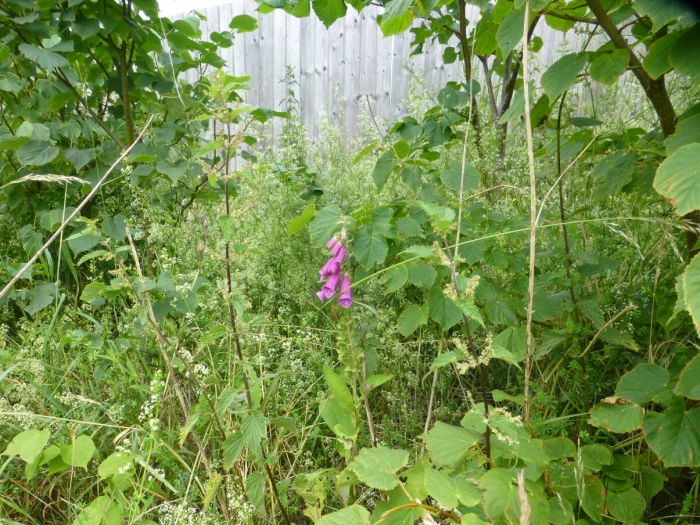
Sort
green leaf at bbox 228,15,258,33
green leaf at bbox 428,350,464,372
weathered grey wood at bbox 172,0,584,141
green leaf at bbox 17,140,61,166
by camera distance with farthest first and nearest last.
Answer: weathered grey wood at bbox 172,0,584,141 < green leaf at bbox 228,15,258,33 < green leaf at bbox 17,140,61,166 < green leaf at bbox 428,350,464,372

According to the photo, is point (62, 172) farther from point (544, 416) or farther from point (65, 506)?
point (544, 416)

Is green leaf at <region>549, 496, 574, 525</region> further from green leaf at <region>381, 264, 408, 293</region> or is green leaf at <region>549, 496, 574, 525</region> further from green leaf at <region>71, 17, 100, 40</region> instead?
green leaf at <region>71, 17, 100, 40</region>

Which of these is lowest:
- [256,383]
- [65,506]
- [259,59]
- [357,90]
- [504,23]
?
[65,506]

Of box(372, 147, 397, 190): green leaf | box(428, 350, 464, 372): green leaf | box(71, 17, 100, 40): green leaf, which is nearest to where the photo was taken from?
box(428, 350, 464, 372): green leaf

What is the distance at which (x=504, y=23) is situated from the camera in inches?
48.5

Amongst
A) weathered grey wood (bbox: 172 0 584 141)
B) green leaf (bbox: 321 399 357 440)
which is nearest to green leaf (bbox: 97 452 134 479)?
green leaf (bbox: 321 399 357 440)

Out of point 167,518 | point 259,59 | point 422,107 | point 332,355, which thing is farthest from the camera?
point 259,59

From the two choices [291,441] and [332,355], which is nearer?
[291,441]

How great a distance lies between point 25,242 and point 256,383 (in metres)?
1.95

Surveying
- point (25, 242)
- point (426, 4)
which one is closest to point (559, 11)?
point (426, 4)

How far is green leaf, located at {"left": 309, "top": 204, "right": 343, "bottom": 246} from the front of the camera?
4.43 feet

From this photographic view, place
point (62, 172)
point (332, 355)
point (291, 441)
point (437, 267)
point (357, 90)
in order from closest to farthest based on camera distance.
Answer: point (437, 267), point (291, 441), point (332, 355), point (62, 172), point (357, 90)

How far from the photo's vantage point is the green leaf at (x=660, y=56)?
3.95ft

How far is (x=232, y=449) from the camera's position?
1173 mm
